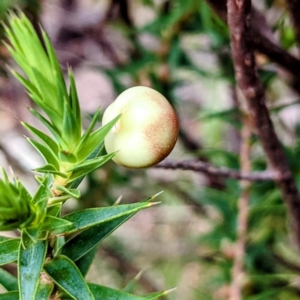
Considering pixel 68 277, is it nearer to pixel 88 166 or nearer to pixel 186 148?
pixel 88 166

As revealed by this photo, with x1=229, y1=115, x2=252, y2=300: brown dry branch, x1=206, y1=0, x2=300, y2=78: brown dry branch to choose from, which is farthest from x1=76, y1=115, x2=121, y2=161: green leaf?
x1=229, y1=115, x2=252, y2=300: brown dry branch

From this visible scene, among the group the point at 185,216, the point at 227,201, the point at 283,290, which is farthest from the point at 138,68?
the point at 185,216

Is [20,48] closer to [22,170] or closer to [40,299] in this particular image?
[40,299]

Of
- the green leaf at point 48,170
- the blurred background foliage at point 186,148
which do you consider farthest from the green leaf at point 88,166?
the blurred background foliage at point 186,148

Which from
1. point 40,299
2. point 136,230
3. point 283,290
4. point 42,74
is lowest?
point 136,230

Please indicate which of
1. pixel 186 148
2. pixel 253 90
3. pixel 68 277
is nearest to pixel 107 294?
pixel 68 277

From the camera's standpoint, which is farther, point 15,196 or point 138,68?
point 138,68
